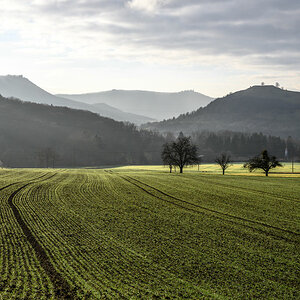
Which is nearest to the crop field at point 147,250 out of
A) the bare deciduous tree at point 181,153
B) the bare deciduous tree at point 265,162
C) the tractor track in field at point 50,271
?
the tractor track in field at point 50,271

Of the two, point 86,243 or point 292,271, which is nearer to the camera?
point 292,271

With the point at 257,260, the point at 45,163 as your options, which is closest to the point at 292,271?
the point at 257,260

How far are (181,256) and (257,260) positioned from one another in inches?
157

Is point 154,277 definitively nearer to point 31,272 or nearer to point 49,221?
point 31,272

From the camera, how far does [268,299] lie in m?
14.8

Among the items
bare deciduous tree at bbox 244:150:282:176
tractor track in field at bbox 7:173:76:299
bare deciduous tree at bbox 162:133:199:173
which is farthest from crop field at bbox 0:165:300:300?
bare deciduous tree at bbox 162:133:199:173

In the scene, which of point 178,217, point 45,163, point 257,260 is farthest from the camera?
point 45,163

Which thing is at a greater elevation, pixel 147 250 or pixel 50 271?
pixel 147 250

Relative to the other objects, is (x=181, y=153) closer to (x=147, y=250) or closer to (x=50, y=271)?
(x=147, y=250)

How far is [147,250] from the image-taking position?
21.1m

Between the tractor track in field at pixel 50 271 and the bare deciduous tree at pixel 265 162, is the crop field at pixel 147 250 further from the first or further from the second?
the bare deciduous tree at pixel 265 162

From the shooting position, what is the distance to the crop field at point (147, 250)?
15.6 metres

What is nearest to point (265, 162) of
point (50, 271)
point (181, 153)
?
point (181, 153)

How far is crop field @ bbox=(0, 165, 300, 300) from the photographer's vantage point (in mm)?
15633
